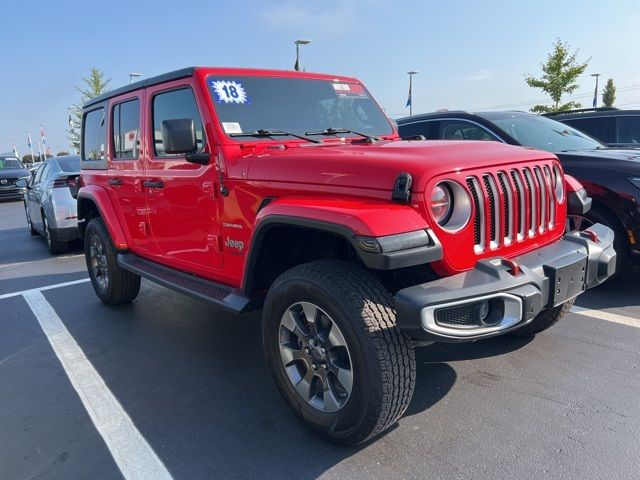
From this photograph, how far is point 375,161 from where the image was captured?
2.49 metres

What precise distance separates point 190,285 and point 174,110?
1301 mm

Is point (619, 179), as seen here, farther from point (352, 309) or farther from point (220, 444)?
point (220, 444)

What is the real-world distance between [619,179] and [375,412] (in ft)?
11.5

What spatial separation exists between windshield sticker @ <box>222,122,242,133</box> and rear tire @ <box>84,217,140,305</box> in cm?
220

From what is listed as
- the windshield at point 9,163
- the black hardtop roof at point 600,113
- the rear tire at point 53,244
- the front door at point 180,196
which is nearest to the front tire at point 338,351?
the front door at point 180,196

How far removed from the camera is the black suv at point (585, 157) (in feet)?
14.6

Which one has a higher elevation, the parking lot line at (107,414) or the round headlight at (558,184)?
the round headlight at (558,184)

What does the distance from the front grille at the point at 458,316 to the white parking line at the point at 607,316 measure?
2470 millimetres

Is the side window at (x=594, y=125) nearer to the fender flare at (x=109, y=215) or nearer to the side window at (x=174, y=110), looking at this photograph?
the side window at (x=174, y=110)

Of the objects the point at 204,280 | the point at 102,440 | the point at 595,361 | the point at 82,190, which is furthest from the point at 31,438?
the point at 595,361

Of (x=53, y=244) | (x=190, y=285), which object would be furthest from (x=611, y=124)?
(x=53, y=244)

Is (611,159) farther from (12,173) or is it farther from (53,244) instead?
(12,173)

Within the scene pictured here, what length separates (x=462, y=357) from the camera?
3.55 metres

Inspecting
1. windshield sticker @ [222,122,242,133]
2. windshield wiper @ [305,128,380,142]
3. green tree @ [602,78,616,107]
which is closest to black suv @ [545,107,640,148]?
windshield wiper @ [305,128,380,142]
